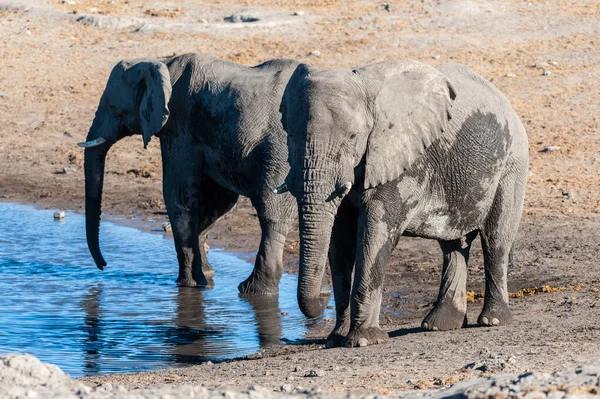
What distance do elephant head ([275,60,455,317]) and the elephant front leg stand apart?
2.70m

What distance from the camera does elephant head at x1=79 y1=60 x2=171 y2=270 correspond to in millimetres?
11070

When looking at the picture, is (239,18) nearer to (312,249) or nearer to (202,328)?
(202,328)

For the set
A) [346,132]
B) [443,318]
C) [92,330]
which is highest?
[346,132]

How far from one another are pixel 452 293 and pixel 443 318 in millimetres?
192

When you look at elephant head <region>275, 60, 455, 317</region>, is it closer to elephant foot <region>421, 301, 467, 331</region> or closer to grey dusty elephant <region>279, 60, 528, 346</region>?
grey dusty elephant <region>279, 60, 528, 346</region>

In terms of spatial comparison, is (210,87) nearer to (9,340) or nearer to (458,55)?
(9,340)

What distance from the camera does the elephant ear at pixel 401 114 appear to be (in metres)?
7.81

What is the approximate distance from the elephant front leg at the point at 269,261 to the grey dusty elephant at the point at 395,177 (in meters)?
2.05

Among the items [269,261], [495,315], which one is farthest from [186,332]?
[495,315]

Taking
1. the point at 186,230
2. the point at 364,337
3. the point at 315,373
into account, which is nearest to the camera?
the point at 315,373

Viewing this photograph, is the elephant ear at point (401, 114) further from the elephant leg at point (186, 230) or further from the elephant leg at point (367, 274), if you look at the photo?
the elephant leg at point (186, 230)

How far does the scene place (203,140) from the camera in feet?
35.8

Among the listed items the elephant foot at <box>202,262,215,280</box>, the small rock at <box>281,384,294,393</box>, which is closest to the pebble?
the elephant foot at <box>202,262,215,280</box>

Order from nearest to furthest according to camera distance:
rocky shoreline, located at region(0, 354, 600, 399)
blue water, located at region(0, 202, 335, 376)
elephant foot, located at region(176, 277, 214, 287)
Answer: rocky shoreline, located at region(0, 354, 600, 399) < blue water, located at region(0, 202, 335, 376) < elephant foot, located at region(176, 277, 214, 287)
